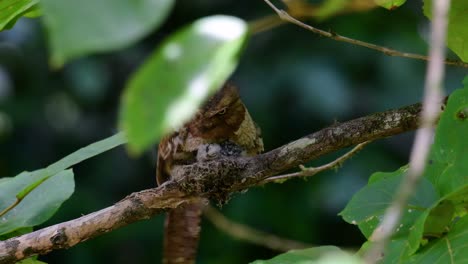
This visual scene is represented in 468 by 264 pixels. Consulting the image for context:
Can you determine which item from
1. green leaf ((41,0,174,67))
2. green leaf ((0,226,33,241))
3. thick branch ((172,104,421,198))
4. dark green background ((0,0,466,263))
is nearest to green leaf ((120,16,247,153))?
green leaf ((41,0,174,67))

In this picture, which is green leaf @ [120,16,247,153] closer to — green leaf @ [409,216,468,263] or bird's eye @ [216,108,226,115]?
green leaf @ [409,216,468,263]

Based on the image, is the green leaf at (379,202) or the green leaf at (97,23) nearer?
the green leaf at (97,23)

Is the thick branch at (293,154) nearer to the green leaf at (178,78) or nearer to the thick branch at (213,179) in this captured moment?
the thick branch at (213,179)

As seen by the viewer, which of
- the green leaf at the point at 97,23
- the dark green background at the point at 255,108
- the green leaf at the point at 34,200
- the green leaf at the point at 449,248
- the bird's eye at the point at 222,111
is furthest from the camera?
the dark green background at the point at 255,108

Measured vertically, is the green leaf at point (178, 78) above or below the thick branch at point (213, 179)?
above

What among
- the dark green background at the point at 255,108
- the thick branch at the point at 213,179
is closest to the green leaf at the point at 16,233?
the thick branch at the point at 213,179

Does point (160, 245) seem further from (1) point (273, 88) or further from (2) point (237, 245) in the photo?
(1) point (273, 88)
